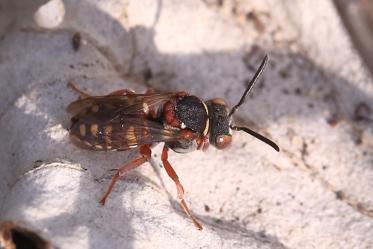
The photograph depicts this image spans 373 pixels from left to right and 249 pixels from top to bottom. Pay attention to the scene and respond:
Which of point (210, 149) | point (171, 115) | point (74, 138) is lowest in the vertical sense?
point (210, 149)

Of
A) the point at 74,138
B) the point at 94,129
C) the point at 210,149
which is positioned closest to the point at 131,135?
the point at 94,129

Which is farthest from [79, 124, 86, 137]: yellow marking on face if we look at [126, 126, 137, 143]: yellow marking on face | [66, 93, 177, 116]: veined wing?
[126, 126, 137, 143]: yellow marking on face

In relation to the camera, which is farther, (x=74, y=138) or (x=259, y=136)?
(x=259, y=136)

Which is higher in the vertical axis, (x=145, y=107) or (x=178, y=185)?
(x=145, y=107)

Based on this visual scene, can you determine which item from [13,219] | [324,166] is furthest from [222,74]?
[13,219]

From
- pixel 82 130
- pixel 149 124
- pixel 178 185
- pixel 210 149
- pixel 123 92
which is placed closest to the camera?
pixel 82 130

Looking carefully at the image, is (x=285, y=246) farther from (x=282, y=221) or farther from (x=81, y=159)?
(x=81, y=159)

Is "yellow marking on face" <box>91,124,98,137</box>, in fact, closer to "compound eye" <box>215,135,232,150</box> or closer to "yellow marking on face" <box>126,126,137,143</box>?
"yellow marking on face" <box>126,126,137,143</box>

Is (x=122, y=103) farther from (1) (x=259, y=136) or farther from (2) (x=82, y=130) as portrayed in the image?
(1) (x=259, y=136)
